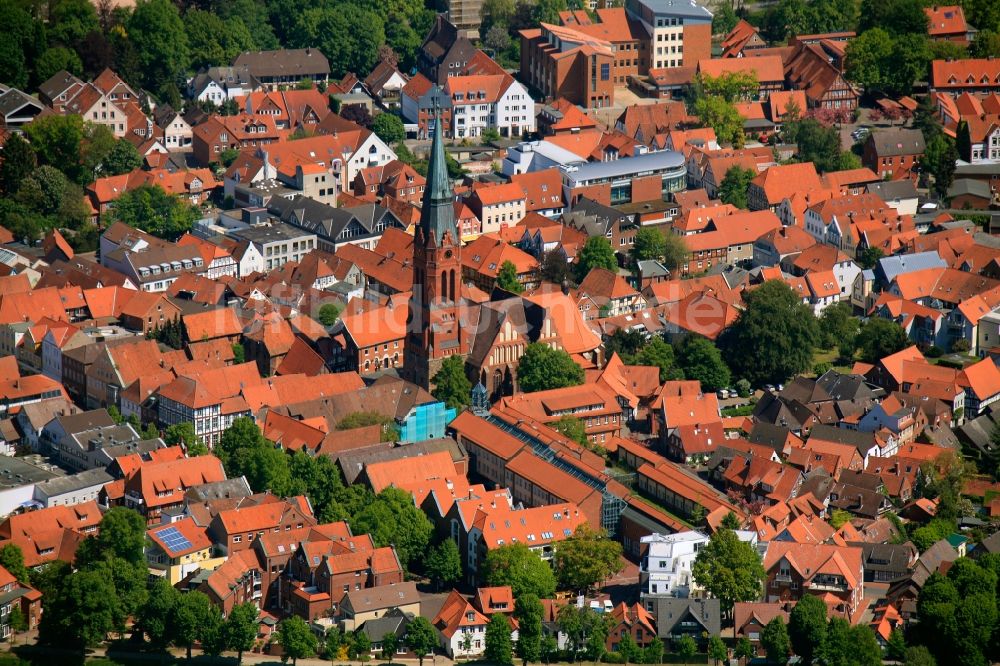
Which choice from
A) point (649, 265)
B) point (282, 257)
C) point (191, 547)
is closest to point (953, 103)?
point (649, 265)

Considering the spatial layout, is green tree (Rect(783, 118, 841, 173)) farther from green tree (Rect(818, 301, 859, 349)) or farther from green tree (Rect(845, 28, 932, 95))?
green tree (Rect(818, 301, 859, 349))

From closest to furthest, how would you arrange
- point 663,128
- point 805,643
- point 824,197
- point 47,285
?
1. point 805,643
2. point 47,285
3. point 824,197
4. point 663,128

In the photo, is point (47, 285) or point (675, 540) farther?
point (47, 285)

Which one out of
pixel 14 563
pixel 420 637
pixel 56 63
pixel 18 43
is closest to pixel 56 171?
pixel 56 63

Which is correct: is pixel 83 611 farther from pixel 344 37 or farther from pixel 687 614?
pixel 344 37

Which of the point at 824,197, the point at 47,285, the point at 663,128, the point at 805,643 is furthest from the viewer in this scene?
the point at 663,128

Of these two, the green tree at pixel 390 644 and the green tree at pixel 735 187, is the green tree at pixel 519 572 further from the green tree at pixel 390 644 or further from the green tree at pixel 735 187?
the green tree at pixel 735 187

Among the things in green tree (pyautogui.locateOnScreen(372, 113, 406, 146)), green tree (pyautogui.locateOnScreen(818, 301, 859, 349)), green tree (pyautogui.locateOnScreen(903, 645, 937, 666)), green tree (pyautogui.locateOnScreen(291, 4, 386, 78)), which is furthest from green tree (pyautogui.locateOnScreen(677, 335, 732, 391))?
green tree (pyautogui.locateOnScreen(291, 4, 386, 78))

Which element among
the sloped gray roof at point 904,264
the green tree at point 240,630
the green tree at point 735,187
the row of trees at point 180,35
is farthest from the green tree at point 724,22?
the green tree at point 240,630

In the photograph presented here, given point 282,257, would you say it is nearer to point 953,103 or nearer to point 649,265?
point 649,265
